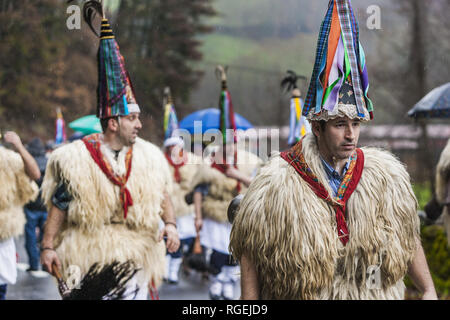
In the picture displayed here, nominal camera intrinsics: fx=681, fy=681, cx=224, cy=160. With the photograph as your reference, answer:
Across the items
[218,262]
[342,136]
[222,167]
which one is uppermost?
[342,136]

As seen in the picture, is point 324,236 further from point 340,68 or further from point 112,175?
point 112,175

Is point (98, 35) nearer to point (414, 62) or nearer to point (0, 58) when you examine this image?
point (414, 62)

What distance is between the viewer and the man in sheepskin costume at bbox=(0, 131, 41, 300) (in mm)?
6570

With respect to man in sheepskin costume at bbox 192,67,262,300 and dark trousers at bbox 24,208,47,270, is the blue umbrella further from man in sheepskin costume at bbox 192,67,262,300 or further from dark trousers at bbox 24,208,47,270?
dark trousers at bbox 24,208,47,270

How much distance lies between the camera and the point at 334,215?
10.7ft

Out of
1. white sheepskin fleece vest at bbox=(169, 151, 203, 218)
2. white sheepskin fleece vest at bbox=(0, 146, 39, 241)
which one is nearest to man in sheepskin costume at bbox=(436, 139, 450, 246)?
white sheepskin fleece vest at bbox=(0, 146, 39, 241)

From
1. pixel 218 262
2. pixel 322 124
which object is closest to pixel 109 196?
pixel 322 124

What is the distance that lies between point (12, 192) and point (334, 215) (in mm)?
4522

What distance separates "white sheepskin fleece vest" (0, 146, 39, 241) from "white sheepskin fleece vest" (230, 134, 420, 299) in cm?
398

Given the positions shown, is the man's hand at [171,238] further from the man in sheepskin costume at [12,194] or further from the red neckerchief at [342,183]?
the red neckerchief at [342,183]

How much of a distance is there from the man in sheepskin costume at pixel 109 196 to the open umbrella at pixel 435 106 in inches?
133

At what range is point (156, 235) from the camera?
5.46 meters

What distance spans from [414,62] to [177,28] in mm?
16834
